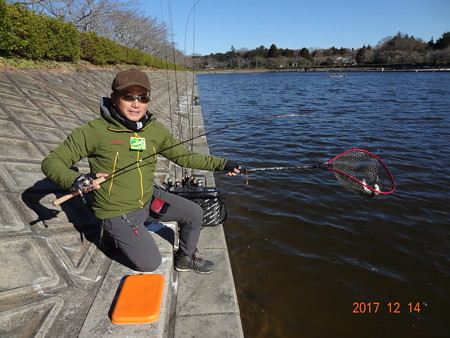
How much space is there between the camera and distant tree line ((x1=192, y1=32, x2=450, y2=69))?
105m

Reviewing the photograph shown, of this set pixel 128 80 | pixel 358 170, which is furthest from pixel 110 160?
pixel 358 170

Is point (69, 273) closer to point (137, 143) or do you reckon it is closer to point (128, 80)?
point (137, 143)

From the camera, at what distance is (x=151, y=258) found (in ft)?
9.95

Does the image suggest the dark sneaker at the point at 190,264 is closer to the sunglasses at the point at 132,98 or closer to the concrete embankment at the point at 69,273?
the concrete embankment at the point at 69,273

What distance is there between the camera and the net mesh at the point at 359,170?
13.4 ft

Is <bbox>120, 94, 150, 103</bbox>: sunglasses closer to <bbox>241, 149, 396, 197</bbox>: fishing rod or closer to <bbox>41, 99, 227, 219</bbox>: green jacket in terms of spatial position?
<bbox>41, 99, 227, 219</bbox>: green jacket

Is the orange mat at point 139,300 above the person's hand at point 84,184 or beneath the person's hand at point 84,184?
beneath

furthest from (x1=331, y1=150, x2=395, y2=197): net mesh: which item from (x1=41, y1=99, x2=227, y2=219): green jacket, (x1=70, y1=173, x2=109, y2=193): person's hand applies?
(x1=70, y1=173, x2=109, y2=193): person's hand

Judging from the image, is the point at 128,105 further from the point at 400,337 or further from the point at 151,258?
the point at 400,337

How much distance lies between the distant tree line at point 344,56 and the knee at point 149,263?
122 m

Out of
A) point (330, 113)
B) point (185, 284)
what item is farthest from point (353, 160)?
point (330, 113)

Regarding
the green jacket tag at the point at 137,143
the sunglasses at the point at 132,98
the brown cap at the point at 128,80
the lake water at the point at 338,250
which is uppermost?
the brown cap at the point at 128,80

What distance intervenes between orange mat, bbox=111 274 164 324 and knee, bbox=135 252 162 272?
0.14 m

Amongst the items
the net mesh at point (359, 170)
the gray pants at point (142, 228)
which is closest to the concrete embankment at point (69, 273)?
the gray pants at point (142, 228)
